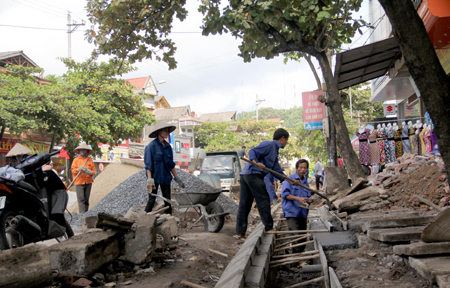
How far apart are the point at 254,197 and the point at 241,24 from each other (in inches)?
123

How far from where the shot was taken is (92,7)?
6.71 meters

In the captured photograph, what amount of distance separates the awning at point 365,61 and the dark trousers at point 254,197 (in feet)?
14.9

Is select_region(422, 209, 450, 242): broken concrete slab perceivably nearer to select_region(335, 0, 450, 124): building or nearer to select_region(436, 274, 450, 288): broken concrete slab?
select_region(436, 274, 450, 288): broken concrete slab

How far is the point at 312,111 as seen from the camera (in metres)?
14.1

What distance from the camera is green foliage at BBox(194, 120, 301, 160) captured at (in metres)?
46.8

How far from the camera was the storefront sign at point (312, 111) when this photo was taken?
1402 centimetres

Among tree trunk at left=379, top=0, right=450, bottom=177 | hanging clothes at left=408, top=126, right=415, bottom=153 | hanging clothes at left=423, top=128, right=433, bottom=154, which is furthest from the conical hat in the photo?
hanging clothes at left=408, top=126, right=415, bottom=153

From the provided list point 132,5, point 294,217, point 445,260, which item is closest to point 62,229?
point 294,217

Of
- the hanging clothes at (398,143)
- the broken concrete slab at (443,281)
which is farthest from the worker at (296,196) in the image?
the hanging clothes at (398,143)

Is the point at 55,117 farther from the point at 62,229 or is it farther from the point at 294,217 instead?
the point at 294,217

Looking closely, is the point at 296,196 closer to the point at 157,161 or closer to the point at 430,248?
the point at 157,161

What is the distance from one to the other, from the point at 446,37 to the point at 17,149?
8.86 m

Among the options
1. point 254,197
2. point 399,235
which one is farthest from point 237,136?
point 399,235

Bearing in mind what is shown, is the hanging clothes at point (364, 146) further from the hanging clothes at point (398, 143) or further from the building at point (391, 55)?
the building at point (391, 55)
